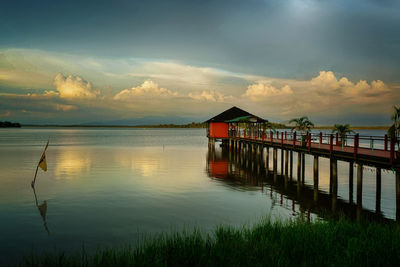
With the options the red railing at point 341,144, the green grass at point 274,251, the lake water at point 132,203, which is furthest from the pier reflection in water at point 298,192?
the green grass at point 274,251

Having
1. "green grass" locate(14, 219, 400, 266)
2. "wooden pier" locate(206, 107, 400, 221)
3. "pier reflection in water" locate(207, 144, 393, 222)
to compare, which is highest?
"wooden pier" locate(206, 107, 400, 221)

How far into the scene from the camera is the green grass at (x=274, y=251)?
710 cm

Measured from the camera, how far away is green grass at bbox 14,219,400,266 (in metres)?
7.10

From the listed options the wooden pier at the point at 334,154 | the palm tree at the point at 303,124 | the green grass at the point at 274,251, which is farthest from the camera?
the palm tree at the point at 303,124

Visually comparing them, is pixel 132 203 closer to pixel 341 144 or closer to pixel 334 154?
pixel 334 154

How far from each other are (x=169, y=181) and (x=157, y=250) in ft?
51.0

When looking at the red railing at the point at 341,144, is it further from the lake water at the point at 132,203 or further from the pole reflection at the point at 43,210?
the pole reflection at the point at 43,210

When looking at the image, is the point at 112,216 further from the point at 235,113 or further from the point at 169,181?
the point at 235,113

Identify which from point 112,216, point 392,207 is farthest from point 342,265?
point 392,207

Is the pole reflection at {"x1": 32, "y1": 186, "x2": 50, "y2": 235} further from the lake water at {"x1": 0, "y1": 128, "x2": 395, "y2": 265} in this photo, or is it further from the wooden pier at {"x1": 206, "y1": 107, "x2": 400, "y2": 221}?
the wooden pier at {"x1": 206, "y1": 107, "x2": 400, "y2": 221}

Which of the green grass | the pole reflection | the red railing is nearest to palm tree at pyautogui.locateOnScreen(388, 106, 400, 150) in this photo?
the red railing

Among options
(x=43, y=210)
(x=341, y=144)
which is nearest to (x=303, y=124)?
(x=341, y=144)

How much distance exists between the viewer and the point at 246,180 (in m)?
23.8

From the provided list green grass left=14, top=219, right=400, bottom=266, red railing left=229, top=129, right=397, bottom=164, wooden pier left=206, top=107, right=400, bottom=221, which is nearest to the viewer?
green grass left=14, top=219, right=400, bottom=266
